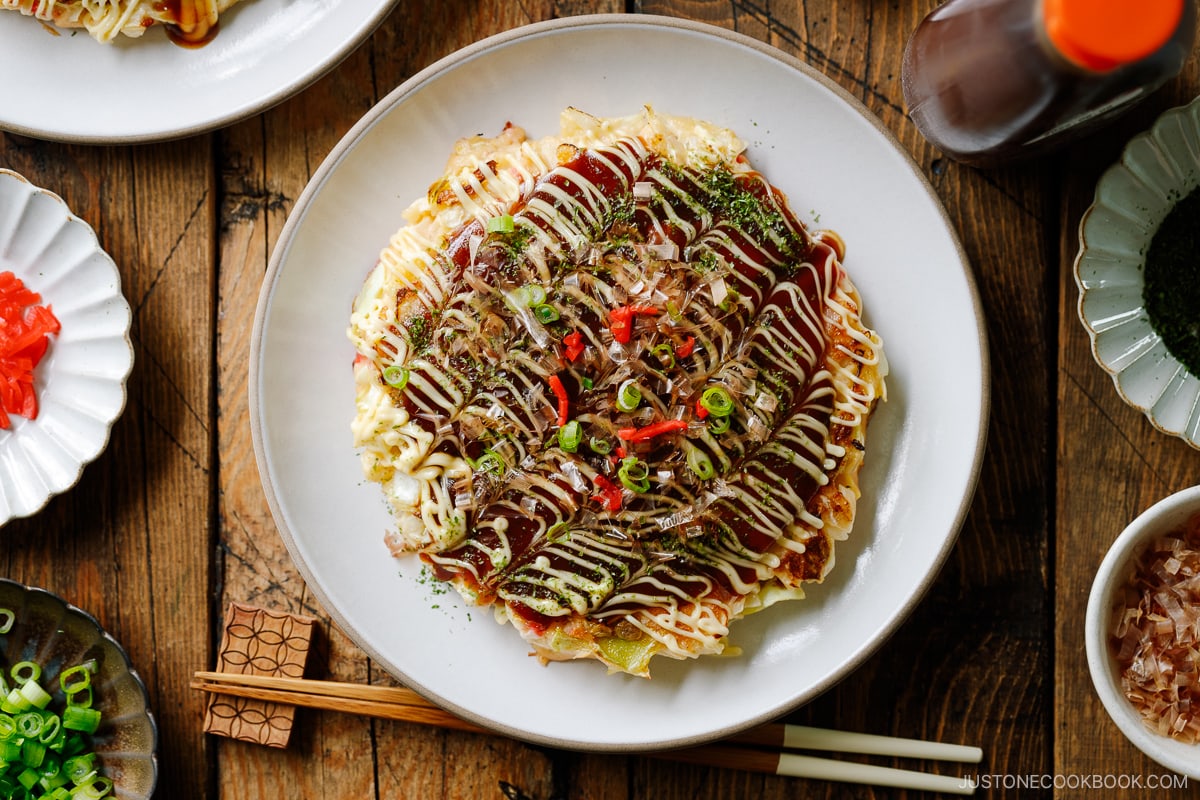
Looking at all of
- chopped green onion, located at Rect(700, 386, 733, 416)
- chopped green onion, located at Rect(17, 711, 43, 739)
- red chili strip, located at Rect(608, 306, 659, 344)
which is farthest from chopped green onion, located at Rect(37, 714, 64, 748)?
chopped green onion, located at Rect(700, 386, 733, 416)

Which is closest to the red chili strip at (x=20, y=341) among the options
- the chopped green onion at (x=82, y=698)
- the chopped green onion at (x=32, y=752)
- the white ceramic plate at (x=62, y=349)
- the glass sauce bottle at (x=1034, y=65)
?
the white ceramic plate at (x=62, y=349)

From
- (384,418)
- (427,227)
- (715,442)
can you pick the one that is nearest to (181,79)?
(427,227)

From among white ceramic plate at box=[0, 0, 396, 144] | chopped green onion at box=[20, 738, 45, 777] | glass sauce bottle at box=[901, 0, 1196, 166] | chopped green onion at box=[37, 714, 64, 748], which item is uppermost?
white ceramic plate at box=[0, 0, 396, 144]

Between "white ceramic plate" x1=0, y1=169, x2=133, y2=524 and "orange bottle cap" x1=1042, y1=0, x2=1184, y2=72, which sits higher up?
"orange bottle cap" x1=1042, y1=0, x2=1184, y2=72

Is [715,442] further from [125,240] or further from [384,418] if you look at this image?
[125,240]

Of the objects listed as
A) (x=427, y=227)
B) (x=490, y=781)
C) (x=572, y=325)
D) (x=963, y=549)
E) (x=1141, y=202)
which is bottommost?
(x=490, y=781)

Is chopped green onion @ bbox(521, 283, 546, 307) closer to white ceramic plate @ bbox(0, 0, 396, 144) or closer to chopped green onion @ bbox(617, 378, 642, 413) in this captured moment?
chopped green onion @ bbox(617, 378, 642, 413)

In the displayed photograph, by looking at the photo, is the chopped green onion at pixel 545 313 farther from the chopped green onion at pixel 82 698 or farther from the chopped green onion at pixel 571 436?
the chopped green onion at pixel 82 698

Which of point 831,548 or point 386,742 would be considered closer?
point 831,548
